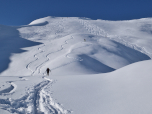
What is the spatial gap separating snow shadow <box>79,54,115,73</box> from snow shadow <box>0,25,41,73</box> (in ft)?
45.0

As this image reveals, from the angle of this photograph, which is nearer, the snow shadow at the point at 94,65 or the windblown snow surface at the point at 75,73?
the windblown snow surface at the point at 75,73

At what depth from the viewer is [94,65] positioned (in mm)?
22812

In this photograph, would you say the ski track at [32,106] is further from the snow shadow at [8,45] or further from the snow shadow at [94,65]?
the snow shadow at [8,45]

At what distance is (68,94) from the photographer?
303 inches

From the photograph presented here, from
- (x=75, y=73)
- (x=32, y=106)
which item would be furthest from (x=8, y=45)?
(x=32, y=106)

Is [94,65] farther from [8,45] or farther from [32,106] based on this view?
[8,45]

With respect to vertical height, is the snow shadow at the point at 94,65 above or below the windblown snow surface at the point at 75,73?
below

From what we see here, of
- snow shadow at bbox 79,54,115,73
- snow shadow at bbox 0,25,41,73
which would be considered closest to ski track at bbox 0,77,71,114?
snow shadow at bbox 79,54,115,73

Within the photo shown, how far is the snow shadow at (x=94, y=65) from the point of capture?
857 inches

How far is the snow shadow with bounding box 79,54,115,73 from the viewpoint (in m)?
21.8

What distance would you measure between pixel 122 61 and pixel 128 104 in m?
21.4

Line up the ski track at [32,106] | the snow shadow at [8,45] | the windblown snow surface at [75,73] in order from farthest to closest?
the snow shadow at [8,45]
the windblown snow surface at [75,73]
the ski track at [32,106]

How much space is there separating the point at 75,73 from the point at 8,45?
2568cm

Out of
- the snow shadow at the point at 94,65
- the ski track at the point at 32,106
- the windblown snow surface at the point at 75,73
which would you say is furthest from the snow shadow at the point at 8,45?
the ski track at the point at 32,106
